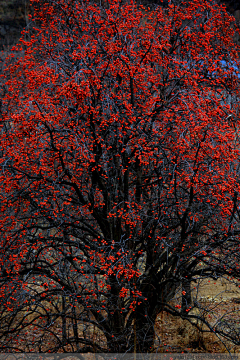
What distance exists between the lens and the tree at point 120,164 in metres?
5.60

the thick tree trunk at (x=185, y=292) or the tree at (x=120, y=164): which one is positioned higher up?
the tree at (x=120, y=164)

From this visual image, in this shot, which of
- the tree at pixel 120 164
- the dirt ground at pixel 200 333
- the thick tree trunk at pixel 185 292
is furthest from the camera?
the dirt ground at pixel 200 333

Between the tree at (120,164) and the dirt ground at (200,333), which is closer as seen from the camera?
the tree at (120,164)

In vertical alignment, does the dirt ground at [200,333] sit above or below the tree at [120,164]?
below

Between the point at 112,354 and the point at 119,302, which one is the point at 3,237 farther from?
the point at 112,354

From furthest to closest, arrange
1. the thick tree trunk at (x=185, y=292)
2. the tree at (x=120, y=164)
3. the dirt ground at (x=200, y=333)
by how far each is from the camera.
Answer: the dirt ground at (x=200, y=333), the thick tree trunk at (x=185, y=292), the tree at (x=120, y=164)

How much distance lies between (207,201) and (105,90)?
2.77m

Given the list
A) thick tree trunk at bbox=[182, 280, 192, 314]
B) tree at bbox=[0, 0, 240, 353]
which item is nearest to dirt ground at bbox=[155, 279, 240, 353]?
A: thick tree trunk at bbox=[182, 280, 192, 314]

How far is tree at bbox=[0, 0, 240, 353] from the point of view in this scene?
18.4 ft

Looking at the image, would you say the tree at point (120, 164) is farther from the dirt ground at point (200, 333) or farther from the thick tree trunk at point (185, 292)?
the dirt ground at point (200, 333)

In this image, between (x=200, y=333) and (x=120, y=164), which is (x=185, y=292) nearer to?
(x=120, y=164)

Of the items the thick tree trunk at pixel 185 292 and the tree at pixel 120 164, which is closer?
Answer: the tree at pixel 120 164

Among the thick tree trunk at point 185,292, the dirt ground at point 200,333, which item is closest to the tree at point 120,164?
the thick tree trunk at point 185,292

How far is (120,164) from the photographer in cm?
634
